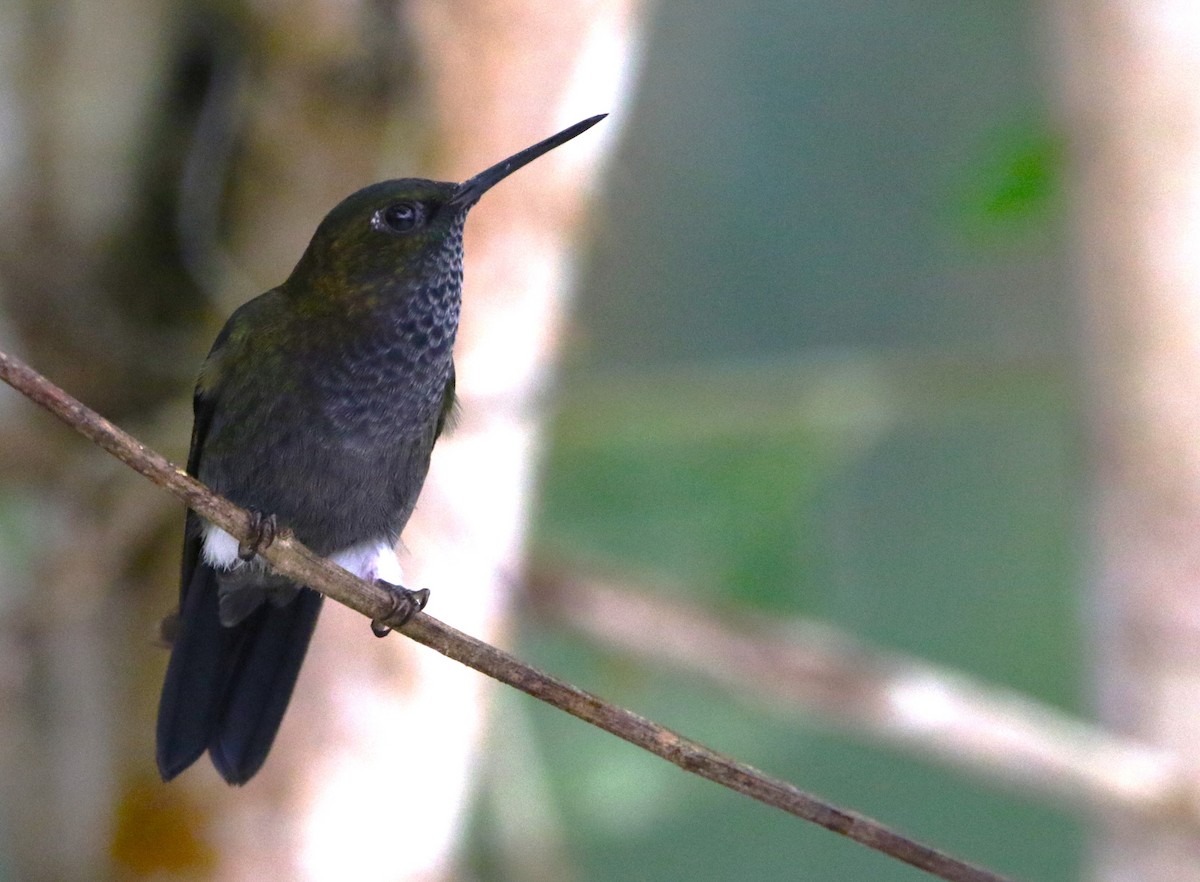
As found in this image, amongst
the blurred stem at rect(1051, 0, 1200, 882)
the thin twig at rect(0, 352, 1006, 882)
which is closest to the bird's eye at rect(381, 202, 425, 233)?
the thin twig at rect(0, 352, 1006, 882)

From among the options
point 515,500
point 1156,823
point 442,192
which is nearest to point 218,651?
point 442,192

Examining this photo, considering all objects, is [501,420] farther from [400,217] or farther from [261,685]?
[400,217]

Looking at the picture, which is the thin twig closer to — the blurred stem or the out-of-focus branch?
the out-of-focus branch

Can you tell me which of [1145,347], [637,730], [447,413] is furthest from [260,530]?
[1145,347]

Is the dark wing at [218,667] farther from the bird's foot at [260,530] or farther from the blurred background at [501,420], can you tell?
the blurred background at [501,420]

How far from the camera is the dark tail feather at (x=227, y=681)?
1690 mm

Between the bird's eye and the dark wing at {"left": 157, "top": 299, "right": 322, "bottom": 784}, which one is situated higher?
the bird's eye

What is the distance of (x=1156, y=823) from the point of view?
9.72 feet

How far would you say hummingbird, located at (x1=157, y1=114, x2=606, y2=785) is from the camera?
1616 mm

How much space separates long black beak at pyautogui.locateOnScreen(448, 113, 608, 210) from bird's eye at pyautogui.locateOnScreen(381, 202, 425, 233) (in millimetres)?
46

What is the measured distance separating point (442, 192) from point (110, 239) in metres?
1.73

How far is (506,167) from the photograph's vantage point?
1.38 metres

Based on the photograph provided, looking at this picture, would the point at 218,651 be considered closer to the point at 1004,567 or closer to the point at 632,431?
the point at 632,431

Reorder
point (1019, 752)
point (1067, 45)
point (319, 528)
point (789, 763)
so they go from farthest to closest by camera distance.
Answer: point (789, 763), point (1067, 45), point (1019, 752), point (319, 528)
